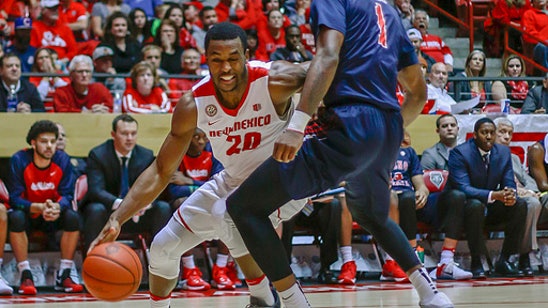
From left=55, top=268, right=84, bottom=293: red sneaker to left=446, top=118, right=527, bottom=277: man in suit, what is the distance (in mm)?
3908

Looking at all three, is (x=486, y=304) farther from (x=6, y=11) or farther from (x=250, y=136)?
(x=6, y=11)

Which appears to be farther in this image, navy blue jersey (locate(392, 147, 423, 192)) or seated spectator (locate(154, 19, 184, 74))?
seated spectator (locate(154, 19, 184, 74))

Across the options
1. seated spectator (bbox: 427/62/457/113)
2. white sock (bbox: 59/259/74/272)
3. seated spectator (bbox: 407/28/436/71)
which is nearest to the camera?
white sock (bbox: 59/259/74/272)

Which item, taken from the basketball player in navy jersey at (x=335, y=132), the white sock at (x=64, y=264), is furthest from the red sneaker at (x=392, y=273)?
the basketball player in navy jersey at (x=335, y=132)

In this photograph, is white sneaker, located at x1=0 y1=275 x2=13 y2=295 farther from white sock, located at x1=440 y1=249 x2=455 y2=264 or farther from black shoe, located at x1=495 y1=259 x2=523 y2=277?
black shoe, located at x1=495 y1=259 x2=523 y2=277

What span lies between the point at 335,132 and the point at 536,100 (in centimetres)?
676

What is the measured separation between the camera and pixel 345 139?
476cm

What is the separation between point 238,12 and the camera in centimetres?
1318

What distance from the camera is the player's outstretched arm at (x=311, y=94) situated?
447 centimetres

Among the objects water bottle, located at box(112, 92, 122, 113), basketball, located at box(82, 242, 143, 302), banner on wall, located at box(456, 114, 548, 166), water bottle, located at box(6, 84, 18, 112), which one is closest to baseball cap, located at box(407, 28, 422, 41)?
banner on wall, located at box(456, 114, 548, 166)

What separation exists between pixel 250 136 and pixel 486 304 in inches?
93.2

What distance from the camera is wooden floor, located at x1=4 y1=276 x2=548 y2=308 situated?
6.80 metres

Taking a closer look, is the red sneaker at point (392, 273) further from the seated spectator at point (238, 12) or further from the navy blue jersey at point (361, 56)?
the seated spectator at point (238, 12)

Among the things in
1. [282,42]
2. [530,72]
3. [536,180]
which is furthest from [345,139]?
[530,72]
